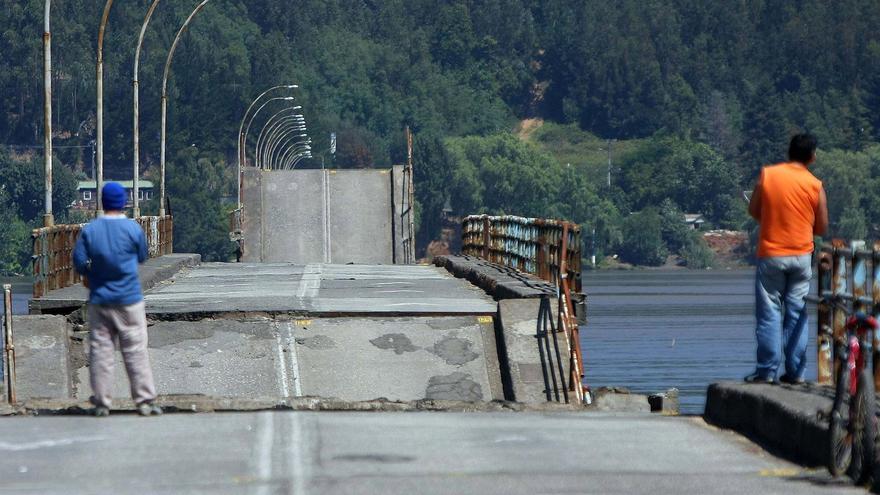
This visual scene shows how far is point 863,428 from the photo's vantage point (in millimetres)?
9227

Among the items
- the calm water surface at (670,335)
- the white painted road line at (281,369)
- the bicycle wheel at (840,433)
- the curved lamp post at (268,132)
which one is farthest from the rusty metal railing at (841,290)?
the curved lamp post at (268,132)

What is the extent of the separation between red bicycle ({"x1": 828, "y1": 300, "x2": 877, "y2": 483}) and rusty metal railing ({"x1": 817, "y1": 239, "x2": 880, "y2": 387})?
815 millimetres

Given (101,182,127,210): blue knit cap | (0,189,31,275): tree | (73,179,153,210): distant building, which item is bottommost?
(0,189,31,275): tree

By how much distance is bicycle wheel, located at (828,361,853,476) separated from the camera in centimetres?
944

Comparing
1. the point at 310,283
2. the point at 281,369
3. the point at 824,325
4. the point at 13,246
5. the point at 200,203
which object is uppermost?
the point at 824,325

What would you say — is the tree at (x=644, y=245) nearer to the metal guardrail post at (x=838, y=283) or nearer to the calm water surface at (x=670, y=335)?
the calm water surface at (x=670, y=335)

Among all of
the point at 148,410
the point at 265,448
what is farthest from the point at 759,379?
the point at 148,410

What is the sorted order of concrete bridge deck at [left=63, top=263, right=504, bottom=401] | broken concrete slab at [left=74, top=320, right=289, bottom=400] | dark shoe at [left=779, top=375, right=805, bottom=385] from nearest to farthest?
dark shoe at [left=779, top=375, right=805, bottom=385] → broken concrete slab at [left=74, top=320, right=289, bottom=400] → concrete bridge deck at [left=63, top=263, right=504, bottom=401]

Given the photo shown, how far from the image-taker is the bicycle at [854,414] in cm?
923

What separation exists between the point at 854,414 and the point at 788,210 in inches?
134

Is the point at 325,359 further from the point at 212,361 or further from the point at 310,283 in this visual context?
the point at 310,283

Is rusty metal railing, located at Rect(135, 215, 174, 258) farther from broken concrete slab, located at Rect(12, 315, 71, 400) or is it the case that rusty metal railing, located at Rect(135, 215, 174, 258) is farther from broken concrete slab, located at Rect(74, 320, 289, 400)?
broken concrete slab, located at Rect(12, 315, 71, 400)

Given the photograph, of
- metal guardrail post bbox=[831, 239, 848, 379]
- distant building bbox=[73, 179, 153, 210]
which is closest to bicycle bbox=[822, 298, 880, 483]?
metal guardrail post bbox=[831, 239, 848, 379]

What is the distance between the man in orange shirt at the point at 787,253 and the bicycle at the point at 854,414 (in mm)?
2718
